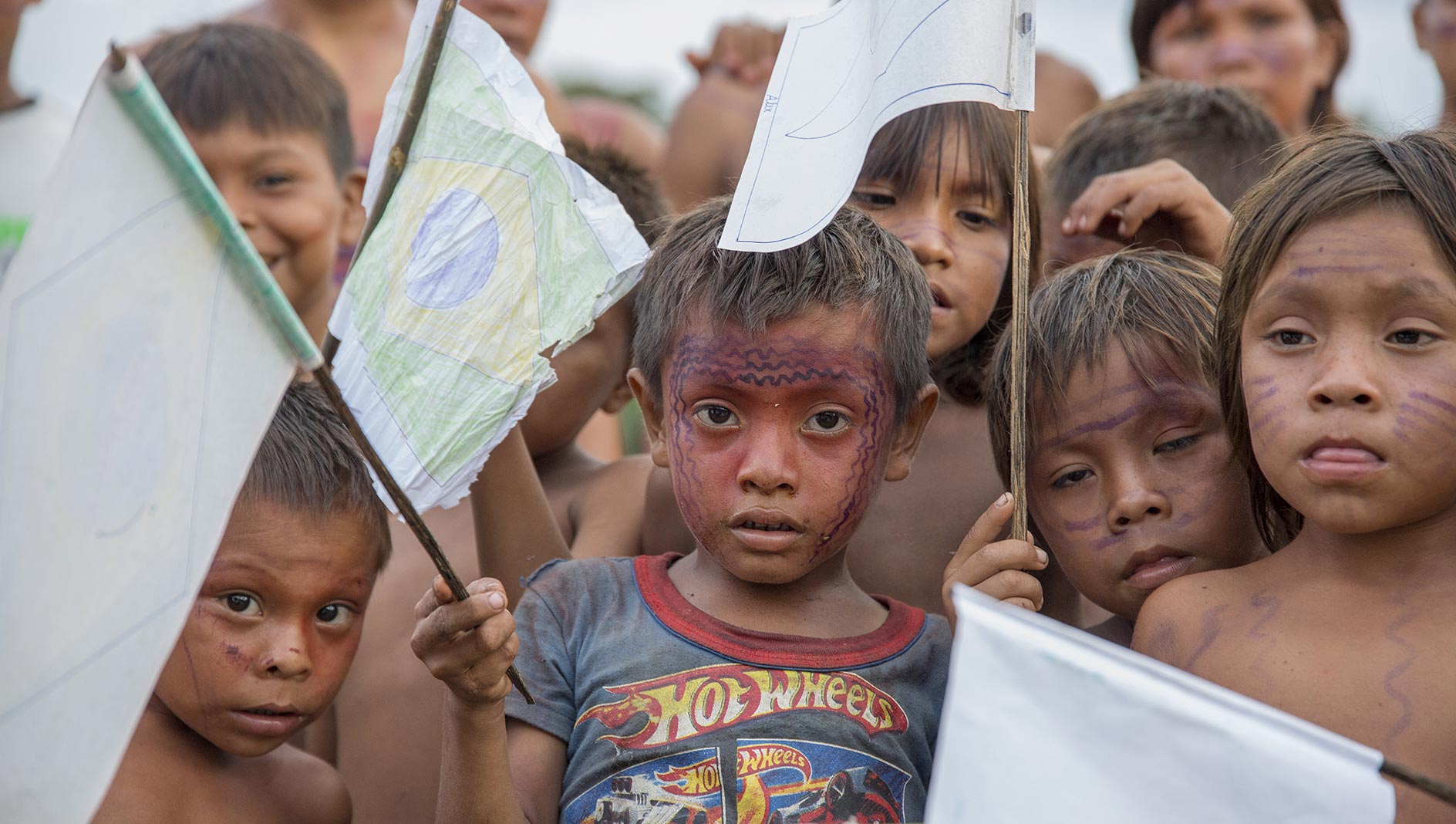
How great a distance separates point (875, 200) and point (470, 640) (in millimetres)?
1455

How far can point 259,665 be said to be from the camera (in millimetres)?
2182

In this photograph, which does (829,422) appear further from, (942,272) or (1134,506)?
(942,272)

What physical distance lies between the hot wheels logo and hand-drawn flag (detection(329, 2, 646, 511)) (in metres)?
0.41

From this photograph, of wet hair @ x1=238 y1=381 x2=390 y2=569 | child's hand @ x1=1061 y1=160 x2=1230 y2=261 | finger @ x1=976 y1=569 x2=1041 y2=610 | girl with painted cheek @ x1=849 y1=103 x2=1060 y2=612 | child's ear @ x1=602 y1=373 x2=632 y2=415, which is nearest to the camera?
finger @ x1=976 y1=569 x2=1041 y2=610

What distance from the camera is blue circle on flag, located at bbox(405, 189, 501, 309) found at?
6.72 feet

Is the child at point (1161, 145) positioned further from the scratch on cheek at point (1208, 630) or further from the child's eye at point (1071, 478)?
the scratch on cheek at point (1208, 630)

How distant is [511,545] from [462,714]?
65cm

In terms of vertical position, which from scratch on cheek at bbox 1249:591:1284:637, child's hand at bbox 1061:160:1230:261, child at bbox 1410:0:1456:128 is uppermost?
child at bbox 1410:0:1456:128

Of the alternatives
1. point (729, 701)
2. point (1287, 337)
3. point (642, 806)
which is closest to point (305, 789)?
point (642, 806)

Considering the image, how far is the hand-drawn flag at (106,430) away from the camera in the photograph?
1439 mm

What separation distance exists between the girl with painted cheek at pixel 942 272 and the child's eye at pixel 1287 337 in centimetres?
91

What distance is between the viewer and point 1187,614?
1.97 m

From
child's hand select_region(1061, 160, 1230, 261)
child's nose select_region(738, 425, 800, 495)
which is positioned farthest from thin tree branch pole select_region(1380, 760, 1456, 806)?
child's hand select_region(1061, 160, 1230, 261)

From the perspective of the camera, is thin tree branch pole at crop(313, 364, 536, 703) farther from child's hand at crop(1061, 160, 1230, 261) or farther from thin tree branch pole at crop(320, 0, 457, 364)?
child's hand at crop(1061, 160, 1230, 261)
